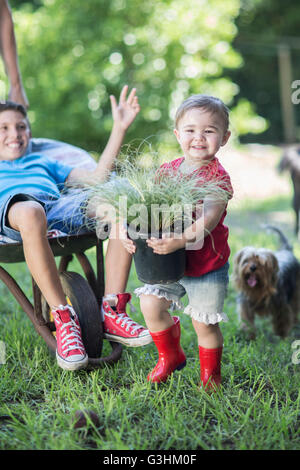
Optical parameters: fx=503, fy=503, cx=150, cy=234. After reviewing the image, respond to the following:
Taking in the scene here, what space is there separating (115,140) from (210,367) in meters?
1.29

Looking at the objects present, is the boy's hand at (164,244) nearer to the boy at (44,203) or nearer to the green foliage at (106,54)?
the boy at (44,203)

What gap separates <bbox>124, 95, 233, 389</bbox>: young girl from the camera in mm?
1972

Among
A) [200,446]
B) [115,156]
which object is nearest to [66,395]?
[200,446]

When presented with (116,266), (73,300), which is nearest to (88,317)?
(73,300)

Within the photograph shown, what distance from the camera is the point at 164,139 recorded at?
8.03 m

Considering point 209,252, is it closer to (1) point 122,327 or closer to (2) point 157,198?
(2) point 157,198

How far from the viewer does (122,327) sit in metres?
2.52

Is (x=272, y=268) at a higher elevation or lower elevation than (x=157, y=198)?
lower

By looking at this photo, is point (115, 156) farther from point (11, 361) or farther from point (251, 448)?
point (251, 448)

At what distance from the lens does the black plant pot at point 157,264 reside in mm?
1930

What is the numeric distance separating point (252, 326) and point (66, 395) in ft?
4.73

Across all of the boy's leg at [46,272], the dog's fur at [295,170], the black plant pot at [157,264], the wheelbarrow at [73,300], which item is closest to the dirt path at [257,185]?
the dog's fur at [295,170]

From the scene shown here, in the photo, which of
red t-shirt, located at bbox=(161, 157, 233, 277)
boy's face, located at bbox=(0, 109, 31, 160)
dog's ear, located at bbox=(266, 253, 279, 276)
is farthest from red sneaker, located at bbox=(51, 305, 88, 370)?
dog's ear, located at bbox=(266, 253, 279, 276)

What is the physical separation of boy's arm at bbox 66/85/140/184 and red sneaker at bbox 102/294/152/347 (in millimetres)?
675
